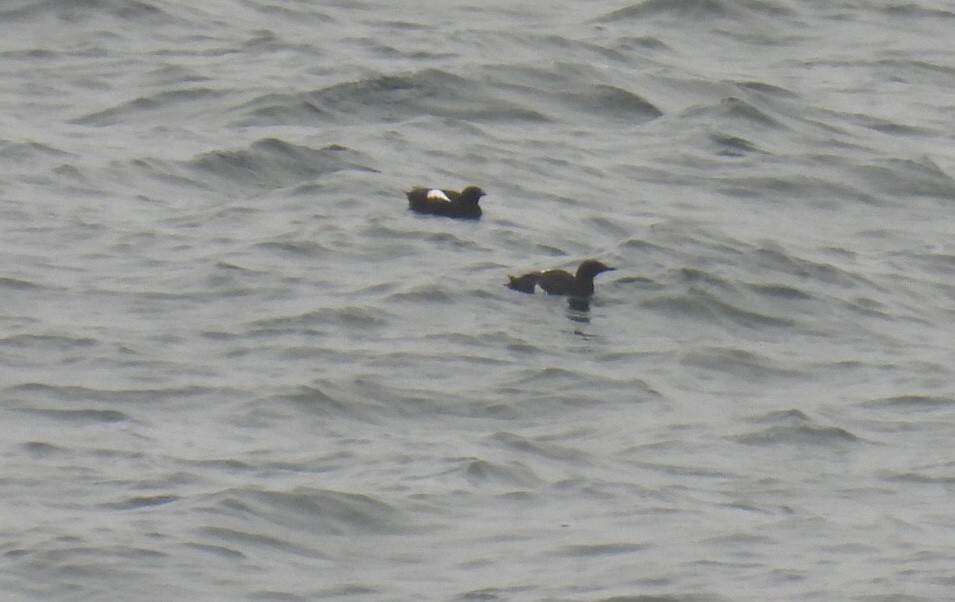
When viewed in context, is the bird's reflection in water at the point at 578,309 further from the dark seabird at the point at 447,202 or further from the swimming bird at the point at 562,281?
the dark seabird at the point at 447,202

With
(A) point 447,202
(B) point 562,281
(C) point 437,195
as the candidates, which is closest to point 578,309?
(B) point 562,281

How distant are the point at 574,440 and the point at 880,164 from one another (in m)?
7.09

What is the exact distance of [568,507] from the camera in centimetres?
1100

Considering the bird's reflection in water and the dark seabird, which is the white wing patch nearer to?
the dark seabird

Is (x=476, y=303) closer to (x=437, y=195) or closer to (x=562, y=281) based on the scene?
(x=562, y=281)

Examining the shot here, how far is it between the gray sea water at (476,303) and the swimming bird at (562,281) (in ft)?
0.45

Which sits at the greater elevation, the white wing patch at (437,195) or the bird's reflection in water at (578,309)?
the white wing patch at (437,195)

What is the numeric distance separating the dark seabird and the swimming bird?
4.31ft

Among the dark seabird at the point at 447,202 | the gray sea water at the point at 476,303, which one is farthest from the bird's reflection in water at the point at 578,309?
the dark seabird at the point at 447,202

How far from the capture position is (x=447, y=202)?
1620 cm

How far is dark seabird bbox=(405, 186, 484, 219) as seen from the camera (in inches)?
639

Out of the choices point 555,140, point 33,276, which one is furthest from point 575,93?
point 33,276

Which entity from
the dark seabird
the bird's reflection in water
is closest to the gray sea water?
the bird's reflection in water

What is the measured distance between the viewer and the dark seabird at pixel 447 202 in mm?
16234
